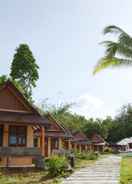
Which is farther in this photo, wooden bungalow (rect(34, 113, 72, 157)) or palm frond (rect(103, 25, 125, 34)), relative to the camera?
wooden bungalow (rect(34, 113, 72, 157))

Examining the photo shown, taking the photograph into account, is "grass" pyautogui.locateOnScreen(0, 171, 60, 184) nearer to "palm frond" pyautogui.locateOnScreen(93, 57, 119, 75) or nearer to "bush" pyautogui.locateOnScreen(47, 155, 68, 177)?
"bush" pyautogui.locateOnScreen(47, 155, 68, 177)

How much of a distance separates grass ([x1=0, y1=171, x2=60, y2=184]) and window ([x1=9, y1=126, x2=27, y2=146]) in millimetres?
4143

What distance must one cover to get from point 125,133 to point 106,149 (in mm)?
9500

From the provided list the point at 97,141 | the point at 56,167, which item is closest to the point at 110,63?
the point at 56,167

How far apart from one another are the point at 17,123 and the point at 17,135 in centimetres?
101

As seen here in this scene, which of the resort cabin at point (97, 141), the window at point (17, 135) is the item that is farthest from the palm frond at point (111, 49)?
the resort cabin at point (97, 141)

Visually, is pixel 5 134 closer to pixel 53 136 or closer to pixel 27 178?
pixel 27 178

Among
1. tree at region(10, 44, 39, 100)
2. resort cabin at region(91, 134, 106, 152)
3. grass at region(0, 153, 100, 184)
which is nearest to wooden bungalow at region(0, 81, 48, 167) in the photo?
grass at region(0, 153, 100, 184)

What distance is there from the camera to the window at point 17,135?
957 inches

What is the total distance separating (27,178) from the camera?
61.6 feet

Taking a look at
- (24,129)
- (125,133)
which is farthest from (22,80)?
(125,133)

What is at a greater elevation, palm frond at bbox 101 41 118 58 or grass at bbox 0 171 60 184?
palm frond at bbox 101 41 118 58

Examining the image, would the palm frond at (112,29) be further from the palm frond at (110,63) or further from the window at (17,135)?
the window at (17,135)

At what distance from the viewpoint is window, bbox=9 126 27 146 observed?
957 inches
